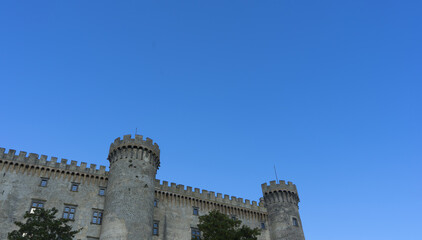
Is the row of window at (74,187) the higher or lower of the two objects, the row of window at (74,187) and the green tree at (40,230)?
the higher

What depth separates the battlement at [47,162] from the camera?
39.1 metres

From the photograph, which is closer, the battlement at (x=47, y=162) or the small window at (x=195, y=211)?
the battlement at (x=47, y=162)

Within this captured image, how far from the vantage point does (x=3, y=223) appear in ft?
114

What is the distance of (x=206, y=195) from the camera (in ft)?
154

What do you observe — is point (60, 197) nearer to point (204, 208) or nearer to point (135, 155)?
point (135, 155)

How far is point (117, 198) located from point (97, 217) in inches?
137

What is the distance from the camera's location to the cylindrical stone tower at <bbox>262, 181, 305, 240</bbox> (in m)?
46.2

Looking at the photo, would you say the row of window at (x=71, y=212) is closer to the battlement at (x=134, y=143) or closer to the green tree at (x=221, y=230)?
the battlement at (x=134, y=143)

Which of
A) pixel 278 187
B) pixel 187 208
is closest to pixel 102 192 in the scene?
pixel 187 208

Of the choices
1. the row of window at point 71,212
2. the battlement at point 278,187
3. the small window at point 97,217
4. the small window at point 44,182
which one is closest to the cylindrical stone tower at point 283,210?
the battlement at point 278,187

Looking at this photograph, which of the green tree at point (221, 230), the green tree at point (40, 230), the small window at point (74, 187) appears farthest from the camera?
the small window at point (74, 187)

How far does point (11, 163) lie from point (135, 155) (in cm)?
1345

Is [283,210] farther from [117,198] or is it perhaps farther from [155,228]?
[117,198]

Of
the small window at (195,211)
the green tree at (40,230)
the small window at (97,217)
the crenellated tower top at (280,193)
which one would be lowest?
the green tree at (40,230)
